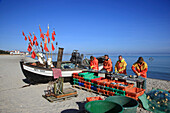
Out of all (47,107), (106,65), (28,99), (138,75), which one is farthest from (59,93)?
(138,75)

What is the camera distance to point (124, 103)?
383cm

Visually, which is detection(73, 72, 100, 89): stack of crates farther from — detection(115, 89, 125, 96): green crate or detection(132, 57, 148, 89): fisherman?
detection(132, 57, 148, 89): fisherman

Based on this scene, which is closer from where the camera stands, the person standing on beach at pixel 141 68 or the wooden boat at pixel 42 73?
the person standing on beach at pixel 141 68

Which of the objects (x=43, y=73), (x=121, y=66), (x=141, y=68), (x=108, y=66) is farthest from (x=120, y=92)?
(x=43, y=73)

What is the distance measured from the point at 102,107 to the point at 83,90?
4543mm

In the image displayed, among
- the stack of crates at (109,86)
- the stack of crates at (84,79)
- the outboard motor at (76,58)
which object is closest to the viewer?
the stack of crates at (109,86)

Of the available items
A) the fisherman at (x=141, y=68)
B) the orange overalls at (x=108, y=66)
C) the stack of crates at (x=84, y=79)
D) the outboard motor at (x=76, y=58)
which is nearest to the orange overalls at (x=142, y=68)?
the fisherman at (x=141, y=68)

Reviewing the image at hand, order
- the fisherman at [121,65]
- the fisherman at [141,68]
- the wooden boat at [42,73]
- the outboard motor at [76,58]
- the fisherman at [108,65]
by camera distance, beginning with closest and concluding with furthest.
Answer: the fisherman at [141,68], the fisherman at [121,65], the fisherman at [108,65], the wooden boat at [42,73], the outboard motor at [76,58]

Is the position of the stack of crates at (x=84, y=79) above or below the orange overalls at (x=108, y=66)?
below

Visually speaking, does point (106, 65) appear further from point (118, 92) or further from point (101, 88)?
point (118, 92)

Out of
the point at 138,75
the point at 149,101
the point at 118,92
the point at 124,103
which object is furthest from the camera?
the point at 138,75

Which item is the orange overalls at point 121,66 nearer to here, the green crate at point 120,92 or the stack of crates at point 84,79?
the stack of crates at point 84,79

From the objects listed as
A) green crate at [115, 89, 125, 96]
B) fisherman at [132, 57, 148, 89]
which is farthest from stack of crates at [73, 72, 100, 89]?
fisherman at [132, 57, 148, 89]

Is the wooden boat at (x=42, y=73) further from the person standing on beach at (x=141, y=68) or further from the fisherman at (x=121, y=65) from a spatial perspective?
the person standing on beach at (x=141, y=68)
